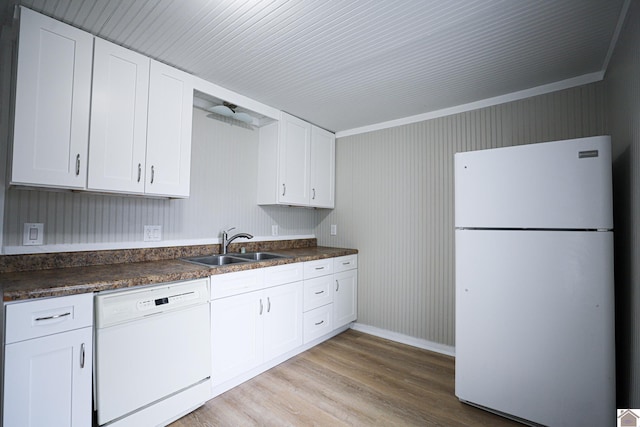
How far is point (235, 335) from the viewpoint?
208 centimetres

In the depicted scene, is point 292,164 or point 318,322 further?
point 292,164

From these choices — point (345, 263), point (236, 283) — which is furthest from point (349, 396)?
point (345, 263)

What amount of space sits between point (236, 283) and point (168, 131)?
1192 mm

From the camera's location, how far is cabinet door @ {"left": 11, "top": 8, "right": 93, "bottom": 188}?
1.46 m

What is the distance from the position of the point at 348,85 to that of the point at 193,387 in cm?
249

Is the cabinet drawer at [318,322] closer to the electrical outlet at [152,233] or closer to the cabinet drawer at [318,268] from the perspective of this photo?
the cabinet drawer at [318,268]

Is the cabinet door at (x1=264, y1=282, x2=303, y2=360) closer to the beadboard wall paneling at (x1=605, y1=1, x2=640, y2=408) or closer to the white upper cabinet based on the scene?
the white upper cabinet

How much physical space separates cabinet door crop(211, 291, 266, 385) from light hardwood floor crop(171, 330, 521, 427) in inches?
6.8

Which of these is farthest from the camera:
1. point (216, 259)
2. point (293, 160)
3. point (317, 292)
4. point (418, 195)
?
point (293, 160)

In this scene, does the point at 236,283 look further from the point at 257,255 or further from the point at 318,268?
the point at 318,268

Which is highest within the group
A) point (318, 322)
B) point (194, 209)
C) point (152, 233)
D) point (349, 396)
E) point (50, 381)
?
point (194, 209)

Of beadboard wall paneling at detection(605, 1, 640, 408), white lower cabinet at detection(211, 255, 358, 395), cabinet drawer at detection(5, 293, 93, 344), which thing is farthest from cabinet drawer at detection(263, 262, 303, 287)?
beadboard wall paneling at detection(605, 1, 640, 408)

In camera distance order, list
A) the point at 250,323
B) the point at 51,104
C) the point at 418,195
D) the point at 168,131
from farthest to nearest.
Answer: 1. the point at 418,195
2. the point at 250,323
3. the point at 168,131
4. the point at 51,104

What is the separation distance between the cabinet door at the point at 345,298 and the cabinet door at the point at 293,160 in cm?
95
